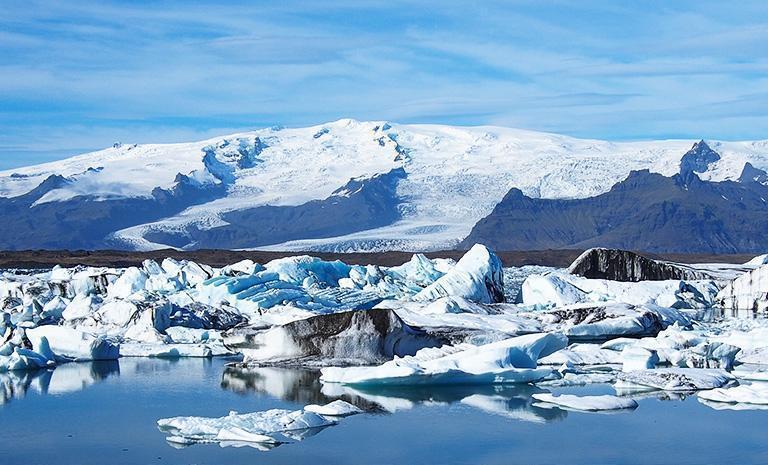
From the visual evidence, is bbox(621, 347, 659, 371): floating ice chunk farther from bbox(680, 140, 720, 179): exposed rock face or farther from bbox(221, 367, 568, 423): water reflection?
bbox(680, 140, 720, 179): exposed rock face

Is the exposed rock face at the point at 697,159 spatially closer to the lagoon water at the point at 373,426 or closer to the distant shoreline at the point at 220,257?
the distant shoreline at the point at 220,257

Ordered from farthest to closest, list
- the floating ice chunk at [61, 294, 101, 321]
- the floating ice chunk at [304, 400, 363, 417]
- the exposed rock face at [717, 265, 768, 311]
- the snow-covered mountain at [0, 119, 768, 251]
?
the snow-covered mountain at [0, 119, 768, 251]
the exposed rock face at [717, 265, 768, 311]
the floating ice chunk at [61, 294, 101, 321]
the floating ice chunk at [304, 400, 363, 417]

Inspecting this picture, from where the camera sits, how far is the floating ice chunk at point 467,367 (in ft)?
38.3

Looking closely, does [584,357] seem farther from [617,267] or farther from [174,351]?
[617,267]

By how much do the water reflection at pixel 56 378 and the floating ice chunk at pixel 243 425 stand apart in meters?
2.71

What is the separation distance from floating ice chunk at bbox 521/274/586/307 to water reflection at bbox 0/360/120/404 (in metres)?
9.49

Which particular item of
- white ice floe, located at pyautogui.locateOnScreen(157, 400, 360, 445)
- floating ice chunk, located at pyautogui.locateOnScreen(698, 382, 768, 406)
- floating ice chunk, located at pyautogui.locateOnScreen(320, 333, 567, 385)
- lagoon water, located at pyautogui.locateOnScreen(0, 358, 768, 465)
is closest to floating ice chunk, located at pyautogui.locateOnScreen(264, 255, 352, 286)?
lagoon water, located at pyautogui.locateOnScreen(0, 358, 768, 465)

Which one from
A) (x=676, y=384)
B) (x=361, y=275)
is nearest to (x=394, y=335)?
(x=676, y=384)

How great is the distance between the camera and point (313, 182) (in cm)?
11169

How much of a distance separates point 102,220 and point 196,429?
4225 inches

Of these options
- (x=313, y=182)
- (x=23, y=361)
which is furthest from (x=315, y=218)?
(x=23, y=361)

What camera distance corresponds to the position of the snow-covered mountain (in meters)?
89.8

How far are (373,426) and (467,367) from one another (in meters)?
2.37

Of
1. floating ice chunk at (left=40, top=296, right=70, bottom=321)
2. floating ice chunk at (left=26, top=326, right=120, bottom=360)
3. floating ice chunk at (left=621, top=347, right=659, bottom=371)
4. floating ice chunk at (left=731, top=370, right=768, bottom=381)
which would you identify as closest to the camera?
floating ice chunk at (left=731, top=370, right=768, bottom=381)
